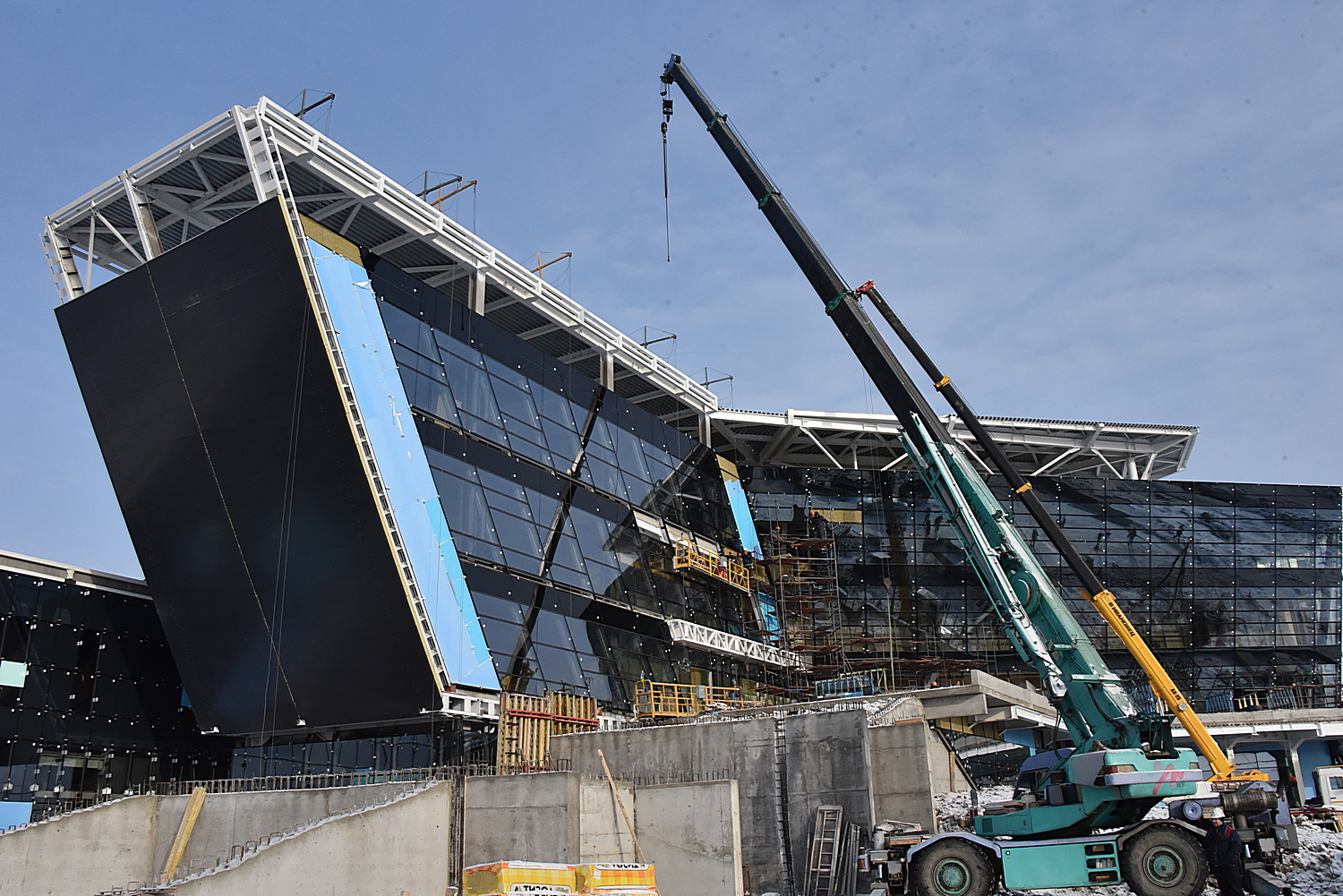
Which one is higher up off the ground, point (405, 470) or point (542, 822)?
point (405, 470)

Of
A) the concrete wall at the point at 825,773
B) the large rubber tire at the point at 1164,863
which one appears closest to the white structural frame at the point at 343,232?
the concrete wall at the point at 825,773

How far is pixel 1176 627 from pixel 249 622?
45.6 meters

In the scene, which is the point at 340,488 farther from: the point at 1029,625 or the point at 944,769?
the point at 944,769

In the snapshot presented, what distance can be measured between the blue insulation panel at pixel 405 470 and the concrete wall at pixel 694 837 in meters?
6.96

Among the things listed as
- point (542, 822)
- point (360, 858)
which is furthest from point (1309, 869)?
point (360, 858)

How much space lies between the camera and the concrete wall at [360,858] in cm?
2052

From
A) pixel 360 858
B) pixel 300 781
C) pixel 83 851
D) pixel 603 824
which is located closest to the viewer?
pixel 360 858

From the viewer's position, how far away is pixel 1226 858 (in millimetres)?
18547

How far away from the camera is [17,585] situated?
3259cm

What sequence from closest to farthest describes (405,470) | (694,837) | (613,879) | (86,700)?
(613,879), (694,837), (405,470), (86,700)

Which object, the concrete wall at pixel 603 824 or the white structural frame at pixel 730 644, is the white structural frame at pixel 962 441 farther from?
the concrete wall at pixel 603 824

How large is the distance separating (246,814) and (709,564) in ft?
77.3

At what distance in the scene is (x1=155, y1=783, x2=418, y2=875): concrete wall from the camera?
25703 millimetres

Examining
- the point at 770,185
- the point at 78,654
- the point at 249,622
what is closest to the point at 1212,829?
the point at 770,185
